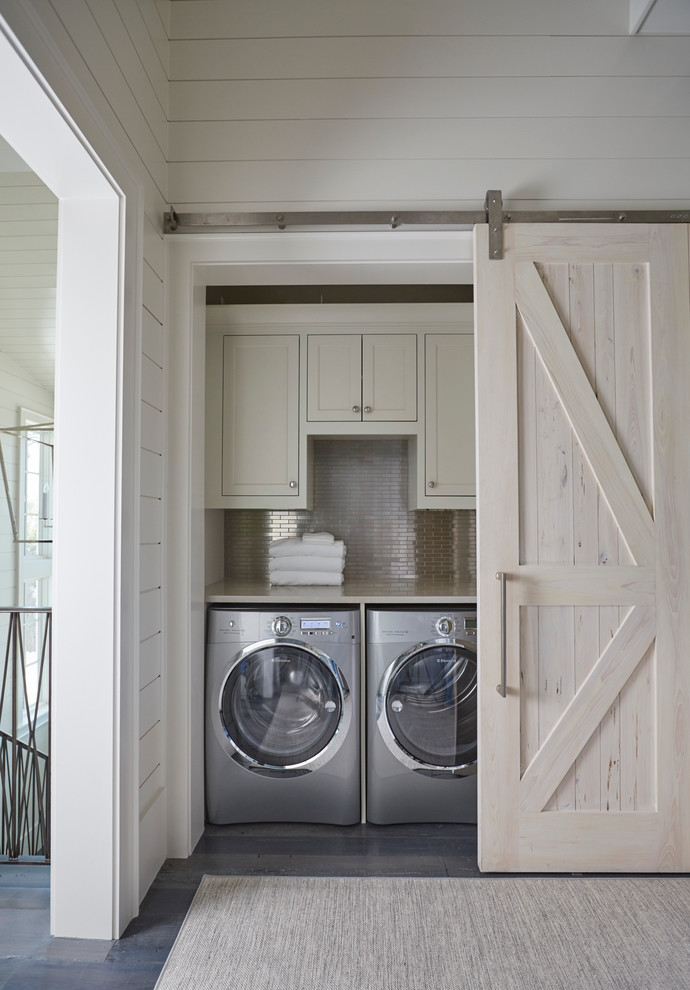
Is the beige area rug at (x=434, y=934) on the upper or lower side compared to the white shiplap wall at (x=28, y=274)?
lower

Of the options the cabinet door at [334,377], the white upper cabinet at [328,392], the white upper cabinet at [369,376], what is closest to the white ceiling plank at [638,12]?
the white upper cabinet at [328,392]

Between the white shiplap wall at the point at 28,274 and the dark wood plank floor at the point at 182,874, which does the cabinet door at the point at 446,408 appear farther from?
the white shiplap wall at the point at 28,274

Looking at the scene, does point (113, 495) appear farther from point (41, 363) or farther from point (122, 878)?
point (41, 363)

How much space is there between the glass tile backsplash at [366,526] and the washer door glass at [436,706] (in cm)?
79

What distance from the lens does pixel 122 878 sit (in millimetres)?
1929

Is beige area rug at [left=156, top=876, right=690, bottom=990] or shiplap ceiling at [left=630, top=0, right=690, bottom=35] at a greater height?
shiplap ceiling at [left=630, top=0, right=690, bottom=35]

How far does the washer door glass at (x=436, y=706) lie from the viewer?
2619 millimetres

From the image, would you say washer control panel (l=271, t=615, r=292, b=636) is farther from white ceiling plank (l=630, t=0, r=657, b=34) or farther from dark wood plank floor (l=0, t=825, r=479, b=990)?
white ceiling plank (l=630, t=0, r=657, b=34)

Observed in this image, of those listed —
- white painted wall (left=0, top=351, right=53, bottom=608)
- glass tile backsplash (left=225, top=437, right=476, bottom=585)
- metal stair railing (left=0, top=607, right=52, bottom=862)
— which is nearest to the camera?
metal stair railing (left=0, top=607, right=52, bottom=862)

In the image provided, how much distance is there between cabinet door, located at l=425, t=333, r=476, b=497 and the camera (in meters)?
3.06

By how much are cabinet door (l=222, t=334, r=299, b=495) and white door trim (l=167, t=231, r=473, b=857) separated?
52 centimetres

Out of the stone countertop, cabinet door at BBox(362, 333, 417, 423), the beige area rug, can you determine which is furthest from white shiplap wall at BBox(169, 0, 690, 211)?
the beige area rug

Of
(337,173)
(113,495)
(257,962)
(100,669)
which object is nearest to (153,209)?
(337,173)

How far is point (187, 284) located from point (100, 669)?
4.50 ft
